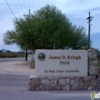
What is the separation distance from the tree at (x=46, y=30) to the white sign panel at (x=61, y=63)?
17.0 m

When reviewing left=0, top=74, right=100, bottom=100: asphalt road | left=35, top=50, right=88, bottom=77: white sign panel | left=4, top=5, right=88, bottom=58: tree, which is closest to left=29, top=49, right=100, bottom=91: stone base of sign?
left=35, top=50, right=88, bottom=77: white sign panel

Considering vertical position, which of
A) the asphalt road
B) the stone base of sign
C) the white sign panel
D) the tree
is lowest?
the asphalt road

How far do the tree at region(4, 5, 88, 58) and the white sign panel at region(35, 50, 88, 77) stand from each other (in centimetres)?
1703

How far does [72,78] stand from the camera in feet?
37.1

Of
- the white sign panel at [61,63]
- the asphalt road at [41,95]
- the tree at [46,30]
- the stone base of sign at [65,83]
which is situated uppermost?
the tree at [46,30]

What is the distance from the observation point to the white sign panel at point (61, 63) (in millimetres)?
11453

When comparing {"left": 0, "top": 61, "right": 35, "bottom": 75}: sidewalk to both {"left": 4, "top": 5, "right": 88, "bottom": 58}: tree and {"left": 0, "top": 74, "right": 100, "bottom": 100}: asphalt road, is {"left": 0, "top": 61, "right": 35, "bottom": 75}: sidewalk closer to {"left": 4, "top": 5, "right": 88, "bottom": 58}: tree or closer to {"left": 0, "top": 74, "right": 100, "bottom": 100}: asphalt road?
{"left": 4, "top": 5, "right": 88, "bottom": 58}: tree

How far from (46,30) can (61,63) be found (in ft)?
58.2

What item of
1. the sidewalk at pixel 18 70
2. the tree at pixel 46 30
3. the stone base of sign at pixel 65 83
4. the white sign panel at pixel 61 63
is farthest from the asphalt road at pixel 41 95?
the tree at pixel 46 30

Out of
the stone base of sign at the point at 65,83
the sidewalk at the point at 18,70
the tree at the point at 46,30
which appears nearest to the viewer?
the stone base of sign at the point at 65,83

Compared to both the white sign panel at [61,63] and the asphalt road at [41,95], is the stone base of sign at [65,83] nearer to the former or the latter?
the white sign panel at [61,63]

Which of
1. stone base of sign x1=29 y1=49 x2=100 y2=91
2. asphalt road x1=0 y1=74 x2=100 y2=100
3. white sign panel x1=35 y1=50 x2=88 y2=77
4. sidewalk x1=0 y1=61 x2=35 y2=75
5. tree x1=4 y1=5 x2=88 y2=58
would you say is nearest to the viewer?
asphalt road x1=0 y1=74 x2=100 y2=100

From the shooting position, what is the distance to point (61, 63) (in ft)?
37.8

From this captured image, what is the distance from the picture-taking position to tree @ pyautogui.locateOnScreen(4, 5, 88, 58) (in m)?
28.9
